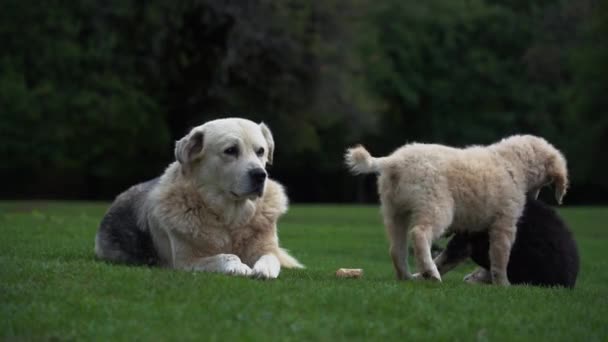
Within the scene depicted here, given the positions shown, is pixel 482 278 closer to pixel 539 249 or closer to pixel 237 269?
pixel 539 249

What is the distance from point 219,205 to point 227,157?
0.46 meters

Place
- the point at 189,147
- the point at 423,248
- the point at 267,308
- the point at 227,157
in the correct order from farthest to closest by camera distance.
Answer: the point at 189,147, the point at 227,157, the point at 423,248, the point at 267,308

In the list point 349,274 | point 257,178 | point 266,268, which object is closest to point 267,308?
point 266,268

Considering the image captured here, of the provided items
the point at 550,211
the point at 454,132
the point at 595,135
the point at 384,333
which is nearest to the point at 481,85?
the point at 454,132

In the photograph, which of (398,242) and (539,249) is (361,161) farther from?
(539,249)

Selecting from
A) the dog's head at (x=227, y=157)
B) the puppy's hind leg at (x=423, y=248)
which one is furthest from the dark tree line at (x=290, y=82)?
the puppy's hind leg at (x=423, y=248)

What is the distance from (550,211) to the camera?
392 inches

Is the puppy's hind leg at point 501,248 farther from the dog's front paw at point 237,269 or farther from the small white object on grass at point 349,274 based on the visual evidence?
the dog's front paw at point 237,269

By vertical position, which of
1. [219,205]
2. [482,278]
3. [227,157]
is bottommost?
[482,278]

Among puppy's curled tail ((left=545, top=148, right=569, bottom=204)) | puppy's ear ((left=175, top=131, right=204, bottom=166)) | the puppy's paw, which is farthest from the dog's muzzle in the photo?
puppy's curled tail ((left=545, top=148, right=569, bottom=204))

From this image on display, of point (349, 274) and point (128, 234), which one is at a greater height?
point (128, 234)

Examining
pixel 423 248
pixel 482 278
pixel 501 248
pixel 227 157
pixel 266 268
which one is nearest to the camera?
pixel 266 268

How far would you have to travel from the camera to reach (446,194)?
8.96 meters

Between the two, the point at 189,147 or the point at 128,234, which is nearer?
Result: the point at 189,147
